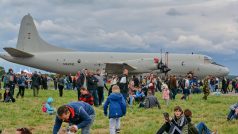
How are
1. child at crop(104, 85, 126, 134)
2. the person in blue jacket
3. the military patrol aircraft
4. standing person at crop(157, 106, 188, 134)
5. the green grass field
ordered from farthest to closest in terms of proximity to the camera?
the military patrol aircraft → the green grass field → child at crop(104, 85, 126, 134) → standing person at crop(157, 106, 188, 134) → the person in blue jacket

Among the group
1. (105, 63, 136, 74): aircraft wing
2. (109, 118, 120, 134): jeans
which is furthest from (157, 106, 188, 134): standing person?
(105, 63, 136, 74): aircraft wing

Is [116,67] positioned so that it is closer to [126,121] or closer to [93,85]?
[93,85]

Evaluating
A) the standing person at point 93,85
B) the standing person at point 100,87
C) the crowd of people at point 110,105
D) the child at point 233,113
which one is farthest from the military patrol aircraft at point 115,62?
the child at point 233,113

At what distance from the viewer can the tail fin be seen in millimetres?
53219


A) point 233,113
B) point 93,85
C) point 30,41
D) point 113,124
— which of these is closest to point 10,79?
point 93,85

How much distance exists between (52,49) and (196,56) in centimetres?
1646

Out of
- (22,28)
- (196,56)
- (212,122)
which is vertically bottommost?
(212,122)

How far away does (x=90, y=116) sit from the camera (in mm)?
8180

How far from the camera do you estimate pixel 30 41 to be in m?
53.3

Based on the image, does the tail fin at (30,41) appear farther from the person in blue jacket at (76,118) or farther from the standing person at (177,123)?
the person in blue jacket at (76,118)

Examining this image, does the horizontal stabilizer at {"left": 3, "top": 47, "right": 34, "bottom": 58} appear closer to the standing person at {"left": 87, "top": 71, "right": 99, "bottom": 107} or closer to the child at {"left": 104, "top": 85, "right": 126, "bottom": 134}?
the standing person at {"left": 87, "top": 71, "right": 99, "bottom": 107}

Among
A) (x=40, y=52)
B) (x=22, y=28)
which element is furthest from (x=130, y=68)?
(x=22, y=28)

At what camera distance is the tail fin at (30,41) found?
53.2m

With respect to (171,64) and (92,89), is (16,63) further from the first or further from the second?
(92,89)
